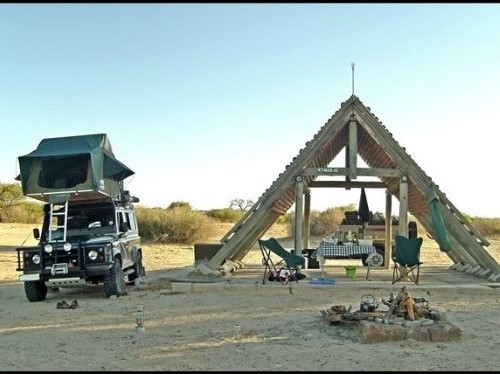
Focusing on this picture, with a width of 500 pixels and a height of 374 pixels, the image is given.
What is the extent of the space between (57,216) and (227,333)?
5.85m

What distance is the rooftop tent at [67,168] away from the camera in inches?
418

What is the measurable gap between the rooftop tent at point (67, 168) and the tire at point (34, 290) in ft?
5.53

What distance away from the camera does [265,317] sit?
26.7 feet

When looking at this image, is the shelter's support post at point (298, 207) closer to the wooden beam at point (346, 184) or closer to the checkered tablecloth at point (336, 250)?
the checkered tablecloth at point (336, 250)

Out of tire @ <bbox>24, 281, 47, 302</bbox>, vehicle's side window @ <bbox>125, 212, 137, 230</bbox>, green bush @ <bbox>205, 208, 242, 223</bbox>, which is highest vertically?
green bush @ <bbox>205, 208, 242, 223</bbox>

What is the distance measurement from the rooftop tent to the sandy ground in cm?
215

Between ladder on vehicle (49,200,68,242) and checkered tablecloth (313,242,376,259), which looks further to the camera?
checkered tablecloth (313,242,376,259)

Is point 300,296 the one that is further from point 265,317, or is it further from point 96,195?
point 96,195

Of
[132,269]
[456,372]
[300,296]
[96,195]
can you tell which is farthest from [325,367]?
[132,269]

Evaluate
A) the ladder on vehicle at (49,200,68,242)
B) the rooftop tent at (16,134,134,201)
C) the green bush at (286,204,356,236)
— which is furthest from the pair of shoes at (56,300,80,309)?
the green bush at (286,204,356,236)

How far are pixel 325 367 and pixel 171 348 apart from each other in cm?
186

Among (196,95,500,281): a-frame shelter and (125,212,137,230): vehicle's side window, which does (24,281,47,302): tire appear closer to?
(125,212,137,230): vehicle's side window

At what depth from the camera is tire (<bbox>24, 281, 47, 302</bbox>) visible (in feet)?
34.3

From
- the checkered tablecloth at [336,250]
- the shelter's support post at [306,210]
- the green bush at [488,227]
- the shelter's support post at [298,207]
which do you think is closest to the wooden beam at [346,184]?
the shelter's support post at [306,210]
